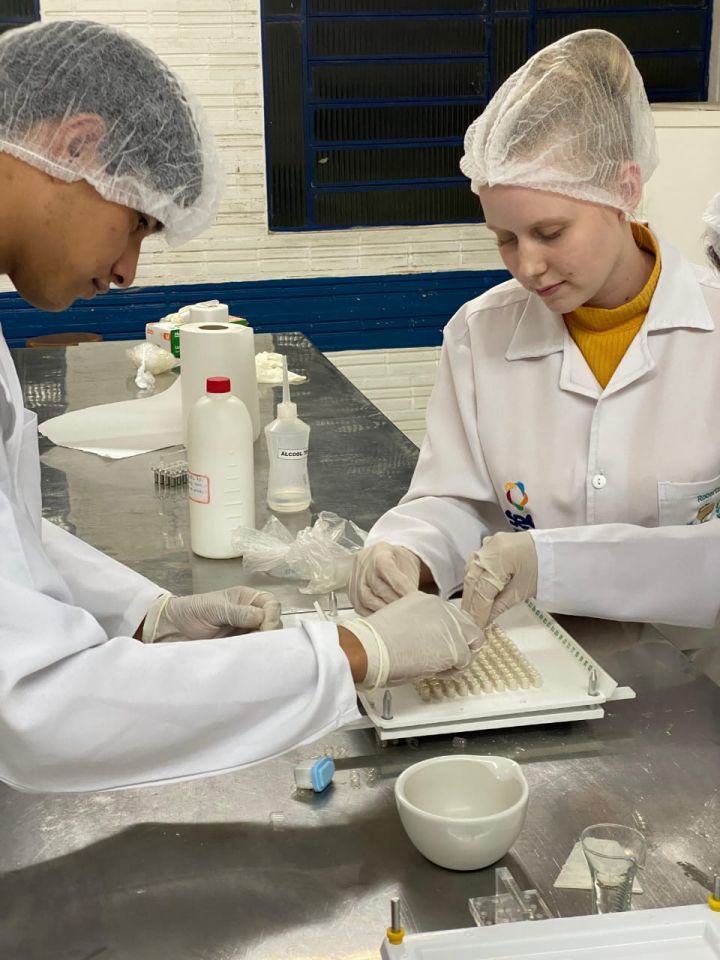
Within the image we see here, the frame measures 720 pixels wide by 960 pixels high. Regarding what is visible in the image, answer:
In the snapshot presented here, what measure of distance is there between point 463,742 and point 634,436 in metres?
0.72

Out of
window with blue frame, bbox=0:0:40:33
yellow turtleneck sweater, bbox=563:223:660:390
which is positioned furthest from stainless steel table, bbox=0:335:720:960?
window with blue frame, bbox=0:0:40:33

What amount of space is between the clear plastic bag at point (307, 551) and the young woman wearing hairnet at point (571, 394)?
0.09 m

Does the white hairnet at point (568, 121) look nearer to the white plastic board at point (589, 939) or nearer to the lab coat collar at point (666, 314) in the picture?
the lab coat collar at point (666, 314)

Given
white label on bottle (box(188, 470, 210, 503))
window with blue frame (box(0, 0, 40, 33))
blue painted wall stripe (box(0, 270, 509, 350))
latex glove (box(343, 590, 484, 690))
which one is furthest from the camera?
blue painted wall stripe (box(0, 270, 509, 350))

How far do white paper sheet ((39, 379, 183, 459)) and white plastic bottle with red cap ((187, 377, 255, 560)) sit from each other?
724 mm

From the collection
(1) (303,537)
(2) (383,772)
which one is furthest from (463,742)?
(1) (303,537)

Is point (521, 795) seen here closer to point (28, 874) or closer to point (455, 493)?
point (28, 874)

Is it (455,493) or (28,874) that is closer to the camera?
(28,874)

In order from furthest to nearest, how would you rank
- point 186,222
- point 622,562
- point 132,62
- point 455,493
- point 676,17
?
point 676,17 < point 455,493 < point 622,562 < point 186,222 < point 132,62

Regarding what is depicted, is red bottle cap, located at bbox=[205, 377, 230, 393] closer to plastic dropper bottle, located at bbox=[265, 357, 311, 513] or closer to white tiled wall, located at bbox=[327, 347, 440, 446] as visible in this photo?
plastic dropper bottle, located at bbox=[265, 357, 311, 513]

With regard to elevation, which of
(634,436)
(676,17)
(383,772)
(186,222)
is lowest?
(383,772)

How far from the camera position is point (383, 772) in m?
1.31

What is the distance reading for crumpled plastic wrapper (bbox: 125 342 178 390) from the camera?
10.9ft

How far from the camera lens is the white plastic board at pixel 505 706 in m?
1.35
